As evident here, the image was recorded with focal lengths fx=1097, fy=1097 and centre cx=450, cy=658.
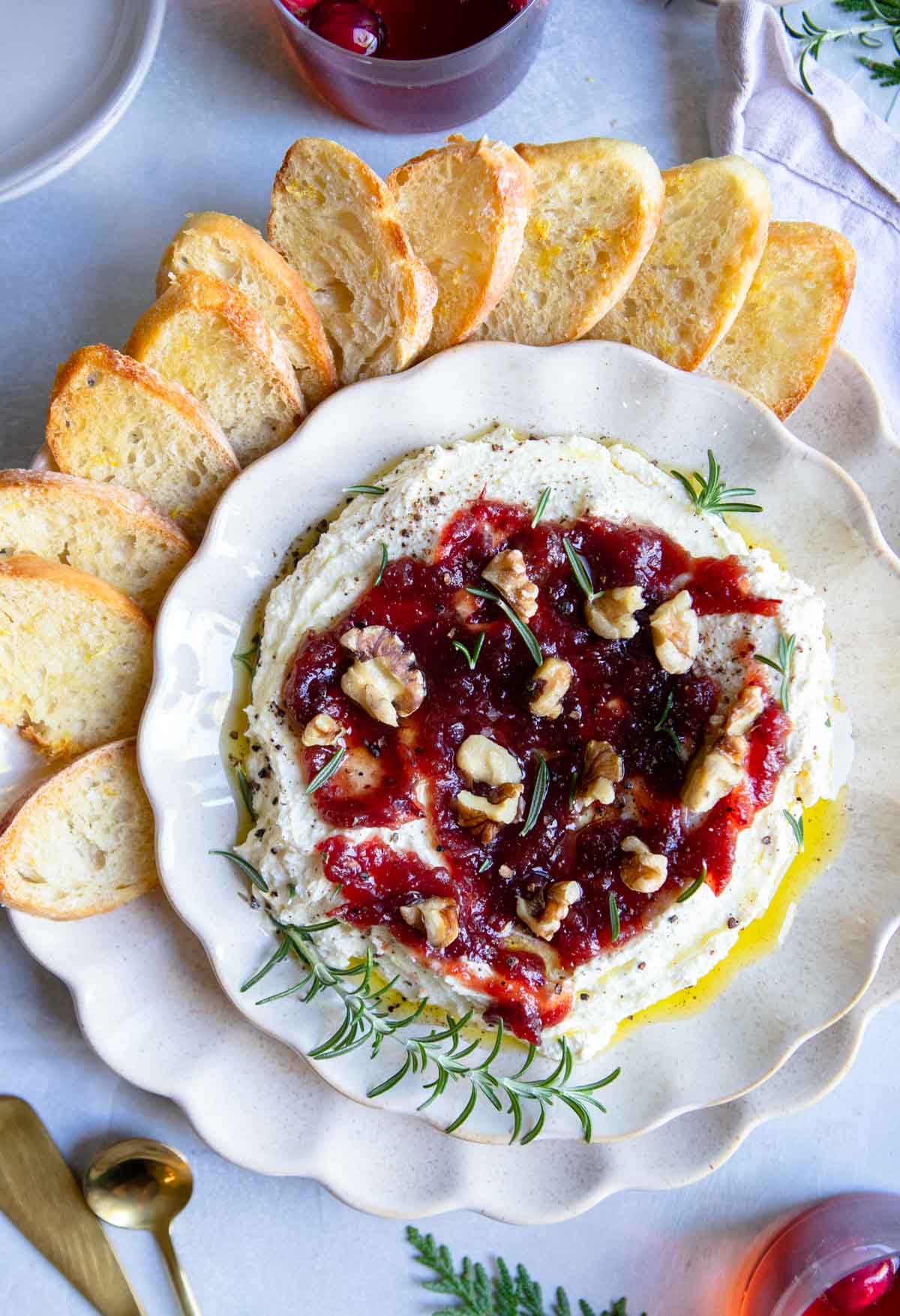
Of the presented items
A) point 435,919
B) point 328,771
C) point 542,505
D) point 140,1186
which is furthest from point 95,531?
point 140,1186

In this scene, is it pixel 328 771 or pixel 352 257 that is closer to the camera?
pixel 328 771

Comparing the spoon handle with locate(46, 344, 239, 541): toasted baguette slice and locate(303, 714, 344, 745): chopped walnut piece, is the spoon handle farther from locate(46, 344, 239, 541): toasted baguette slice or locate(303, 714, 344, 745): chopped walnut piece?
locate(46, 344, 239, 541): toasted baguette slice

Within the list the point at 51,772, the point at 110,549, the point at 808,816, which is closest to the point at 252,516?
the point at 110,549

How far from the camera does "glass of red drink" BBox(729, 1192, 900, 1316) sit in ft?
9.89

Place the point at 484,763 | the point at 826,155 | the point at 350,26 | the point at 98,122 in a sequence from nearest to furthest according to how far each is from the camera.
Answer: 1. the point at 484,763
2. the point at 350,26
3. the point at 98,122
4. the point at 826,155

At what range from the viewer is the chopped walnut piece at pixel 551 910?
2.54 meters

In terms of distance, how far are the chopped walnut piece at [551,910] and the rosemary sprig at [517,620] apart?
524mm

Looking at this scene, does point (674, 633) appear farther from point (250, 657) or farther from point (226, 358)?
point (226, 358)

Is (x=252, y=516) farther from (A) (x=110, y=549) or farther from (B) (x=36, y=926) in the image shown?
(B) (x=36, y=926)

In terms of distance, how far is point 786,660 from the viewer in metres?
2.56

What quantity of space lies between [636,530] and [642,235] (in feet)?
2.43

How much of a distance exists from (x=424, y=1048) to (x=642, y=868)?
2.35 ft

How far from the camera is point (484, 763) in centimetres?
257

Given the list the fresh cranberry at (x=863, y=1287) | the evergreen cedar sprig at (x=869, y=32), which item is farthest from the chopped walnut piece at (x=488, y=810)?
the evergreen cedar sprig at (x=869, y=32)
